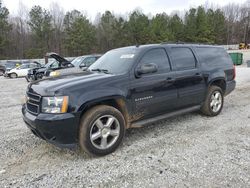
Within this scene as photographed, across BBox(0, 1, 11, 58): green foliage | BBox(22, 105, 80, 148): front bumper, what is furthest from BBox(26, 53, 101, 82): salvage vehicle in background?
BBox(0, 1, 11, 58): green foliage

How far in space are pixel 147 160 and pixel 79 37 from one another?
4548cm

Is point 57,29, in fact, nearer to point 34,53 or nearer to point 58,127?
point 34,53

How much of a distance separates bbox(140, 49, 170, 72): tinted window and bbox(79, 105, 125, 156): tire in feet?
3.91

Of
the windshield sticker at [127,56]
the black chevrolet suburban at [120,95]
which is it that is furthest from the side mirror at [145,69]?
the windshield sticker at [127,56]

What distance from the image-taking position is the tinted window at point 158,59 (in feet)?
13.1

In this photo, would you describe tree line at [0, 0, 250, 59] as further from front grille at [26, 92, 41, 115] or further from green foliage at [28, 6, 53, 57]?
front grille at [26, 92, 41, 115]

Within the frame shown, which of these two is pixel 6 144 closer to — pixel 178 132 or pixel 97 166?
pixel 97 166

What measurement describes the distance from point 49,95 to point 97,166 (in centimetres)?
125

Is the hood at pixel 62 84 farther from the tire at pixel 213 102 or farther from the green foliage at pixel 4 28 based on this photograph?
the green foliage at pixel 4 28

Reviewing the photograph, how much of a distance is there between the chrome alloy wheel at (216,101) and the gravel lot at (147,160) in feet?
1.93

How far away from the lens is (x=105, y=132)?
3.40 m

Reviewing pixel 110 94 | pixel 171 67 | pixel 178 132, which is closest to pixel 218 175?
pixel 178 132

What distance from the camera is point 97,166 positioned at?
3.12 metres

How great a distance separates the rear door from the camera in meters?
4.34
